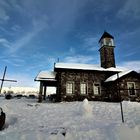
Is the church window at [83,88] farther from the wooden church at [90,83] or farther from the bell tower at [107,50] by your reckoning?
the bell tower at [107,50]

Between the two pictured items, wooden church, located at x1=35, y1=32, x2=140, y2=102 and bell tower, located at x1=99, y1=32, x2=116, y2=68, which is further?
bell tower, located at x1=99, y1=32, x2=116, y2=68

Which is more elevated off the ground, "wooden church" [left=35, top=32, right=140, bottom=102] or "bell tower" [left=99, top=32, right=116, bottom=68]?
"bell tower" [left=99, top=32, right=116, bottom=68]

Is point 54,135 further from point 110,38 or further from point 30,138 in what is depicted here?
point 110,38

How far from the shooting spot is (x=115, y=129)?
597 cm

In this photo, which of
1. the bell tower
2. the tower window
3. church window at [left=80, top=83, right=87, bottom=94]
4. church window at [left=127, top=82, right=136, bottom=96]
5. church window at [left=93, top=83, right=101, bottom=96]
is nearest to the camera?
church window at [left=127, top=82, right=136, bottom=96]

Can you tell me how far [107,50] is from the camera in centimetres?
2269

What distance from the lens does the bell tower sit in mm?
22061

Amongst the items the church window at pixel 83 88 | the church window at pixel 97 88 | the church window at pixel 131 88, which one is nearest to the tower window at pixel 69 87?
the church window at pixel 83 88

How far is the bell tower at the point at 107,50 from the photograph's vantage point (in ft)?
72.4

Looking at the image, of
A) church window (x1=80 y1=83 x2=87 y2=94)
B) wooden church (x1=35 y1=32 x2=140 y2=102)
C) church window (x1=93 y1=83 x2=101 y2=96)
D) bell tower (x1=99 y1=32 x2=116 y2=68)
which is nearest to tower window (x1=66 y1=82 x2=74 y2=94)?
wooden church (x1=35 y1=32 x2=140 y2=102)

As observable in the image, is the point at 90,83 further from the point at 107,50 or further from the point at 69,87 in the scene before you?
the point at 107,50

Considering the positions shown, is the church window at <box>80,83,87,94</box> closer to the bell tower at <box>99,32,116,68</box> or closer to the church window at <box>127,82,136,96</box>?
the bell tower at <box>99,32,116,68</box>

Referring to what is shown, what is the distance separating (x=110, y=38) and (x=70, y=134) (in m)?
20.4

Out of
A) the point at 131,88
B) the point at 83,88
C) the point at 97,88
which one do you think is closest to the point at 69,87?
the point at 83,88
